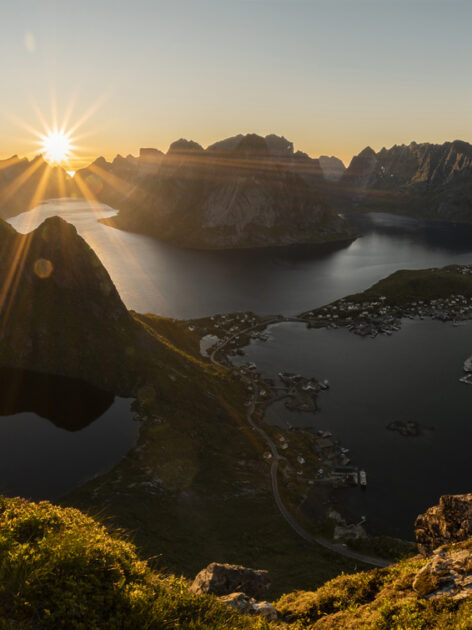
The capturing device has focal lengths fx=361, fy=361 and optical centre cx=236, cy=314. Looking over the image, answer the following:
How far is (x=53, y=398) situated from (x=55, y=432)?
30.0 ft

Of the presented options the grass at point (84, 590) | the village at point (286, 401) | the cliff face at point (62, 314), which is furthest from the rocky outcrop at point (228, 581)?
the cliff face at point (62, 314)

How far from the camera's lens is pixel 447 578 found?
12.1 meters

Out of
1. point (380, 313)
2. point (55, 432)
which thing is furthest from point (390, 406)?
point (55, 432)

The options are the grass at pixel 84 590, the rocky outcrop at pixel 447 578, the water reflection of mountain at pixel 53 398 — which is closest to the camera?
the grass at pixel 84 590

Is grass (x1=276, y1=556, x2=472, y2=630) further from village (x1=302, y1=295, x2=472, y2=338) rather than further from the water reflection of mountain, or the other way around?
village (x1=302, y1=295, x2=472, y2=338)

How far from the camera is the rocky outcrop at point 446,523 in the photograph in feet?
61.0

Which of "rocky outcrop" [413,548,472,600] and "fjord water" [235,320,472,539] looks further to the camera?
"fjord water" [235,320,472,539]

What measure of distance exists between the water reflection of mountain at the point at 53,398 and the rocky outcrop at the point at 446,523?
2213 inches

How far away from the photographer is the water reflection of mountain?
6344 cm

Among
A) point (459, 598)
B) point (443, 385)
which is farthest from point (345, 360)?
point (459, 598)

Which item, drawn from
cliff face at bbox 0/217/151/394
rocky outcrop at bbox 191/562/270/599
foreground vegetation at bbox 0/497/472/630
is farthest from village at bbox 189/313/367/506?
foreground vegetation at bbox 0/497/472/630

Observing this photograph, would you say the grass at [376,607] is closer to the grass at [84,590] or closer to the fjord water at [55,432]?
the grass at [84,590]

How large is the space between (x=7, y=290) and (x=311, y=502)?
2945 inches

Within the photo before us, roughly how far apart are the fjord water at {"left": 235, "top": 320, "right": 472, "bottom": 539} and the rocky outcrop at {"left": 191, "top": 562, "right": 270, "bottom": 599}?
4441 cm
